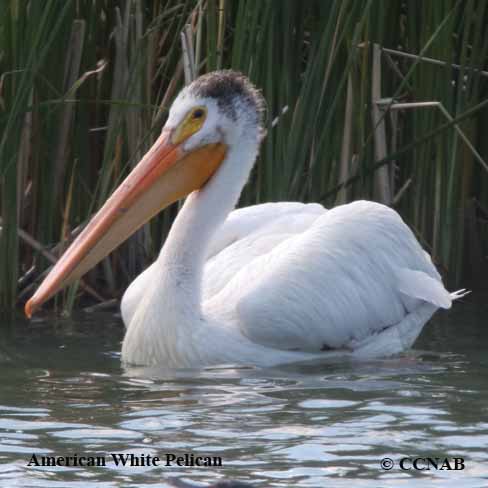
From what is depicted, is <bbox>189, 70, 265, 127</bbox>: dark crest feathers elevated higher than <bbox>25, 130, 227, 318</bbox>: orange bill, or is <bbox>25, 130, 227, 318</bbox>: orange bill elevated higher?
<bbox>189, 70, 265, 127</bbox>: dark crest feathers

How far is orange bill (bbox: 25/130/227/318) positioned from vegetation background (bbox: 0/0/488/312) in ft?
1.57

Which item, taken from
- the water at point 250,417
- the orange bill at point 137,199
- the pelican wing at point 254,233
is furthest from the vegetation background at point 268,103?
the water at point 250,417

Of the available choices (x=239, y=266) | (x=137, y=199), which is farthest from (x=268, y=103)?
(x=137, y=199)

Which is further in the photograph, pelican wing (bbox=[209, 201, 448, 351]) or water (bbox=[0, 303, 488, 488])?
pelican wing (bbox=[209, 201, 448, 351])

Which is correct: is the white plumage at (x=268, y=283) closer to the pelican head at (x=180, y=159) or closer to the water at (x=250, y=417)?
the pelican head at (x=180, y=159)

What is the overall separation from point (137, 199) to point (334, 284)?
2.98 ft

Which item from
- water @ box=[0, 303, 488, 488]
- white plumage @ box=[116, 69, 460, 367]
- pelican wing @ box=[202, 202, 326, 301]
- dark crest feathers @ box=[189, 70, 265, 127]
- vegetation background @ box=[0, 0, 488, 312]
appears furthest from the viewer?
vegetation background @ box=[0, 0, 488, 312]

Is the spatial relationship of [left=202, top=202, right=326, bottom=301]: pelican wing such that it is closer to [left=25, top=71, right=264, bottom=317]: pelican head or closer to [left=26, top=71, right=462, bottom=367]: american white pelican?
[left=26, top=71, right=462, bottom=367]: american white pelican

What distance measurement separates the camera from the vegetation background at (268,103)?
624 centimetres

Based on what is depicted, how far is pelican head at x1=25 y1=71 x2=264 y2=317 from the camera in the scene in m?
5.64

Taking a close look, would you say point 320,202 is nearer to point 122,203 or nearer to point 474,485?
point 122,203

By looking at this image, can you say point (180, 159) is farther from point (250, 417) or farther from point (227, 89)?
point (250, 417)

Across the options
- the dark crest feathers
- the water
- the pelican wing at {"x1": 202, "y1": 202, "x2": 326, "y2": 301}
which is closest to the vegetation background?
the pelican wing at {"x1": 202, "y1": 202, "x2": 326, "y2": 301}

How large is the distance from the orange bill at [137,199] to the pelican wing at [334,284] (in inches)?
17.9
